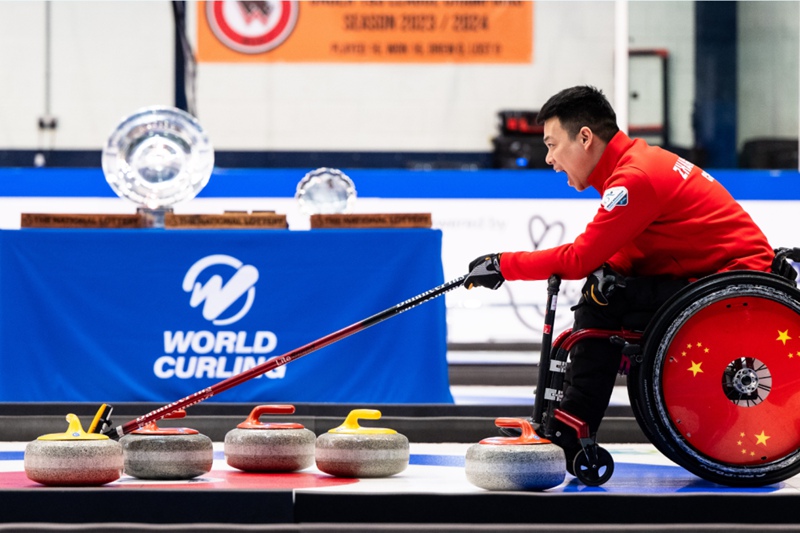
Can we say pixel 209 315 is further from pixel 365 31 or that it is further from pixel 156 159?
pixel 365 31

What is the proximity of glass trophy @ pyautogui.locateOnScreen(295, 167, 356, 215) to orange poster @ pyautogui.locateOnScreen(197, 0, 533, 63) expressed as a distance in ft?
13.2

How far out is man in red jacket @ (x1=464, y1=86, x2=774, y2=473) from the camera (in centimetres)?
280

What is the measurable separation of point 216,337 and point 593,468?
1.67 meters

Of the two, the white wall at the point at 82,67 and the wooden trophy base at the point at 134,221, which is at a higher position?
the white wall at the point at 82,67

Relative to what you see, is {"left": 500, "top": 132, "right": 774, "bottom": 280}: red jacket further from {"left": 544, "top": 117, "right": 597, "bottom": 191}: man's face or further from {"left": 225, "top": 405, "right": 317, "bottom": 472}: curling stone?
{"left": 225, "top": 405, "right": 317, "bottom": 472}: curling stone

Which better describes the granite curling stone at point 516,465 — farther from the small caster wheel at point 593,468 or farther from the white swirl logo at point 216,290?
the white swirl logo at point 216,290

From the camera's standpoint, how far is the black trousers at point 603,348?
282cm

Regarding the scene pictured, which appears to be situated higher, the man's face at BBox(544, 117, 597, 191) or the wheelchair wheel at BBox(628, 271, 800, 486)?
the man's face at BBox(544, 117, 597, 191)

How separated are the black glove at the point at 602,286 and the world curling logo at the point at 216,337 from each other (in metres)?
1.52

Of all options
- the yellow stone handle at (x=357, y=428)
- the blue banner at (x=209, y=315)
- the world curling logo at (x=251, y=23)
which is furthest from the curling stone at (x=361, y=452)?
the world curling logo at (x=251, y=23)

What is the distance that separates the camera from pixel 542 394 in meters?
2.86

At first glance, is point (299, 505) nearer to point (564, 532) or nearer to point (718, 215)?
point (564, 532)

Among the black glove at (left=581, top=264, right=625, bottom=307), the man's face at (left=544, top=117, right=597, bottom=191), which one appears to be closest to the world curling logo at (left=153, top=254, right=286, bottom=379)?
the man's face at (left=544, top=117, right=597, bottom=191)

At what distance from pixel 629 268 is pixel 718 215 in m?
A: 0.27
